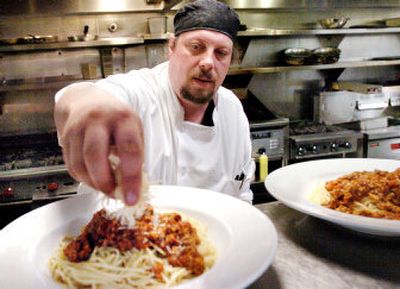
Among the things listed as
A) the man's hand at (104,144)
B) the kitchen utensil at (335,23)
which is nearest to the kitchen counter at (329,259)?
the man's hand at (104,144)

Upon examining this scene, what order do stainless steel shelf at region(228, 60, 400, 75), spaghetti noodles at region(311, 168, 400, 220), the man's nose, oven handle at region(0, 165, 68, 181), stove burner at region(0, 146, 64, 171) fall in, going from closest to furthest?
spaghetti noodles at region(311, 168, 400, 220)
the man's nose
oven handle at region(0, 165, 68, 181)
stove burner at region(0, 146, 64, 171)
stainless steel shelf at region(228, 60, 400, 75)

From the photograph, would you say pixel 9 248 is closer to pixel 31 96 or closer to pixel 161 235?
pixel 161 235

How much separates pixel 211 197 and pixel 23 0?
3.56m

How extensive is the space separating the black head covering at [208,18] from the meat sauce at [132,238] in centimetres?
118

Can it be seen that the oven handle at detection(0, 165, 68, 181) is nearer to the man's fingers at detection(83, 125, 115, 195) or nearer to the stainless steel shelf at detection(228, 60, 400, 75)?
the stainless steel shelf at detection(228, 60, 400, 75)

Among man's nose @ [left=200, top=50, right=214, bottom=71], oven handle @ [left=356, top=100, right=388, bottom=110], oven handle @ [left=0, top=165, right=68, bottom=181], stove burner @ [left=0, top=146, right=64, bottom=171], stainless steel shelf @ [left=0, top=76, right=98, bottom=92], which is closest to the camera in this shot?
man's nose @ [left=200, top=50, right=214, bottom=71]

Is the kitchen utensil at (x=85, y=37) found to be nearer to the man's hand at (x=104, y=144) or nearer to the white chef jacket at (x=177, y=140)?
the white chef jacket at (x=177, y=140)

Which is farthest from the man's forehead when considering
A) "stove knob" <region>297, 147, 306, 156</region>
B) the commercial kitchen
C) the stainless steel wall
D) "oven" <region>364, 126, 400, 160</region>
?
"oven" <region>364, 126, 400, 160</region>

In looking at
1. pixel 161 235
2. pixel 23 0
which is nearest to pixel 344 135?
pixel 161 235

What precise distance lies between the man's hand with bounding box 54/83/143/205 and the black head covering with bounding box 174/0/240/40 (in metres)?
1.25

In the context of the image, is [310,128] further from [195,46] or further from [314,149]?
[195,46]

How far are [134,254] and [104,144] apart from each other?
0.45m

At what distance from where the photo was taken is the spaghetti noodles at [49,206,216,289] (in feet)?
3.12

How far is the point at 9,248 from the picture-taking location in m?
0.94
